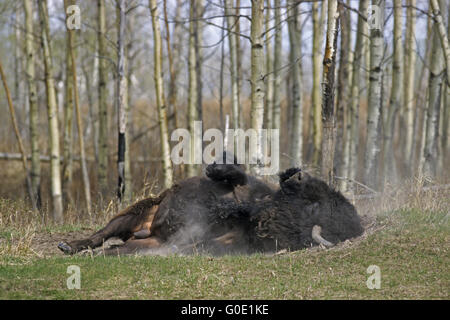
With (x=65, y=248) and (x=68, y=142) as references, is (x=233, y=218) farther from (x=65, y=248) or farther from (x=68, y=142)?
(x=68, y=142)

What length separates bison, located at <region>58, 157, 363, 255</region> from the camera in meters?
6.27

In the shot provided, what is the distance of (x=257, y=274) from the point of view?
5293mm

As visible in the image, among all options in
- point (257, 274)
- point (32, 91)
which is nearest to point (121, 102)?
point (32, 91)

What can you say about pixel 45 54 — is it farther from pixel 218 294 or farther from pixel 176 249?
pixel 218 294

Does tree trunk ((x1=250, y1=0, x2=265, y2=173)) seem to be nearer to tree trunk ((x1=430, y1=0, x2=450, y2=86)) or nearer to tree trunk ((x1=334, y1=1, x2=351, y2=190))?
tree trunk ((x1=334, y1=1, x2=351, y2=190))

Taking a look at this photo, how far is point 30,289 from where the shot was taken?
462cm

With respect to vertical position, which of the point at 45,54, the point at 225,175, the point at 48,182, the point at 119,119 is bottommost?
the point at 48,182

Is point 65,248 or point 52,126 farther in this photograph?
point 52,126

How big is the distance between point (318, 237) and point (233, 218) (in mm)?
1023

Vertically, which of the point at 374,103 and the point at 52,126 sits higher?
the point at 374,103

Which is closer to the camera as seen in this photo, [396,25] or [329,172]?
[329,172]

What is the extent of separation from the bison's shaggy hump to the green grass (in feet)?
0.87
